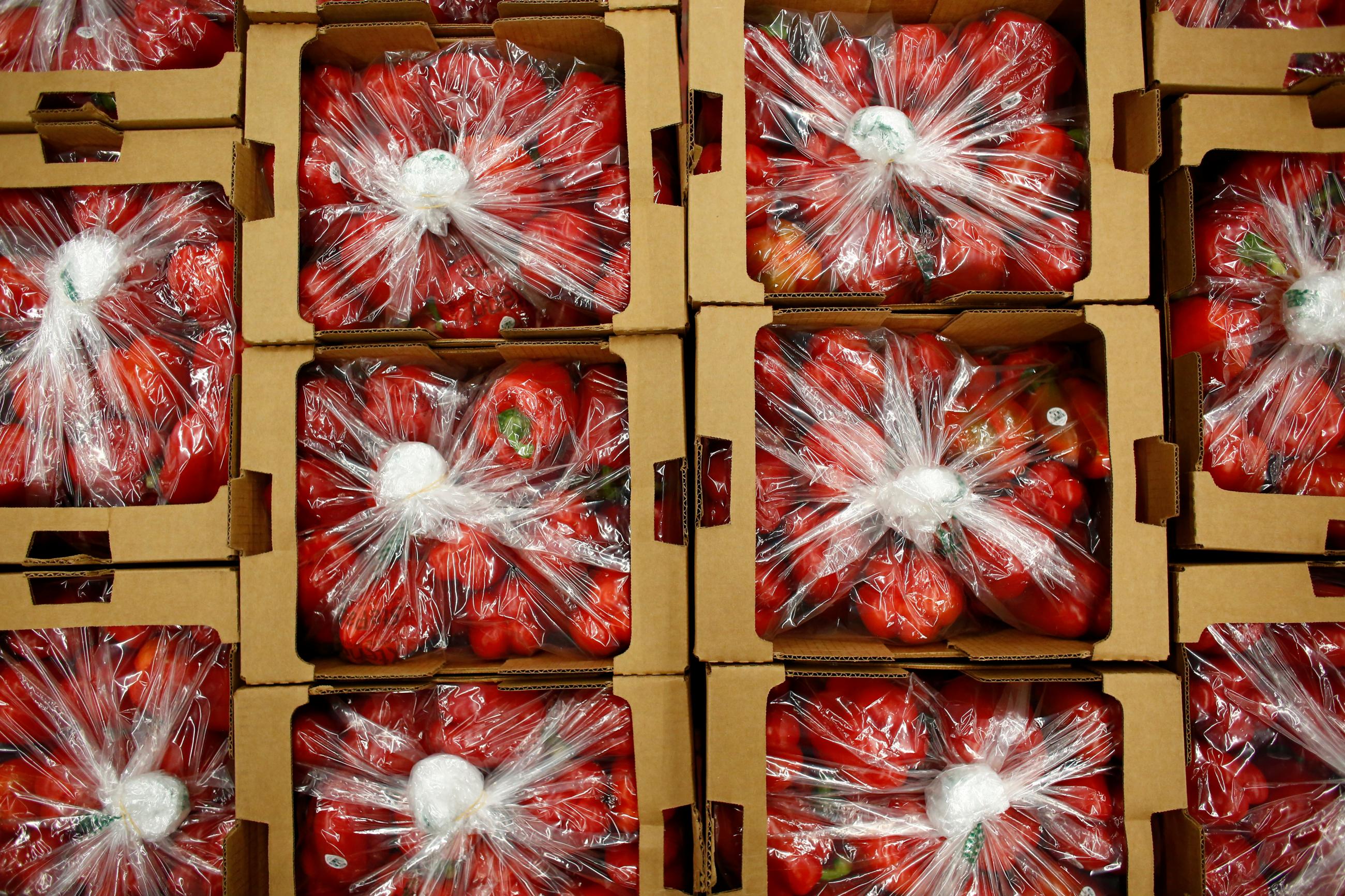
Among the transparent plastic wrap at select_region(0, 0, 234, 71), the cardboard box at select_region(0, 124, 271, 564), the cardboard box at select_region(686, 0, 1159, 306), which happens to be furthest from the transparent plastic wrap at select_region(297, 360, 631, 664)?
the transparent plastic wrap at select_region(0, 0, 234, 71)

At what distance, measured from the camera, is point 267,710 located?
1.12m

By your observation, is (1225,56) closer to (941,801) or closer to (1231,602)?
(1231,602)

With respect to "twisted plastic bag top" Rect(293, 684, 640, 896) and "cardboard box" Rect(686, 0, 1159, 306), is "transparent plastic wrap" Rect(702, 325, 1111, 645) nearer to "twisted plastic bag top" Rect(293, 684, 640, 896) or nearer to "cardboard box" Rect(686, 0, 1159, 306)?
"cardboard box" Rect(686, 0, 1159, 306)

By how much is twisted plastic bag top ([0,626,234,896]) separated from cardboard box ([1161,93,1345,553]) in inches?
59.8

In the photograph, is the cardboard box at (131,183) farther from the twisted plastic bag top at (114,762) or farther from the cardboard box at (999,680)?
the cardboard box at (999,680)

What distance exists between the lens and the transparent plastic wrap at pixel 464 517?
1.18 m

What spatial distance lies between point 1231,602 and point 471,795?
1.13 m

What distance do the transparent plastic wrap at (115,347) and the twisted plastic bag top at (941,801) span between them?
103 cm

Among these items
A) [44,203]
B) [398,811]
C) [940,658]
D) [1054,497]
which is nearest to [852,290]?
[1054,497]

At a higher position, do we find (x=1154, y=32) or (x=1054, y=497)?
(x=1154, y=32)

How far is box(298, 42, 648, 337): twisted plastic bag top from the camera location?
1204mm

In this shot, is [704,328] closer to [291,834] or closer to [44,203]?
[291,834]

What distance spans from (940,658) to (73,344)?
4.71ft

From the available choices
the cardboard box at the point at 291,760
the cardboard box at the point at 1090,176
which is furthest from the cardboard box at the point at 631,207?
the cardboard box at the point at 291,760
